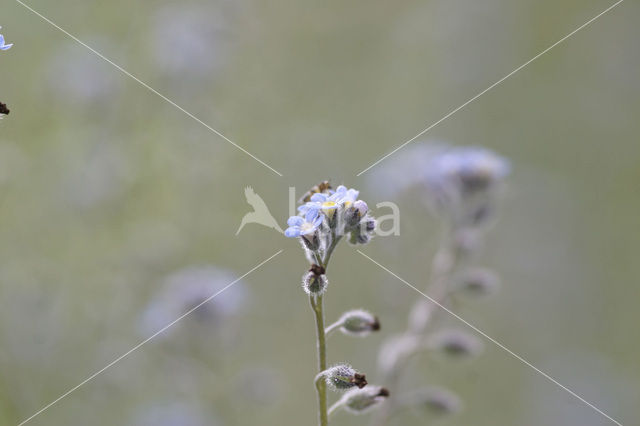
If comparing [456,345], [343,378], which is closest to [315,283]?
[343,378]

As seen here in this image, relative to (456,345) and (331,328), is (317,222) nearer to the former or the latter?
(331,328)

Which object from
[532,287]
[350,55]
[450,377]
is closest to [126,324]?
[450,377]

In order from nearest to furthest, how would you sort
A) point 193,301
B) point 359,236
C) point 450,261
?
point 359,236 < point 450,261 < point 193,301

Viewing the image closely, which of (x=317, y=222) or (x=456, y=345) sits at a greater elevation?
(x=317, y=222)

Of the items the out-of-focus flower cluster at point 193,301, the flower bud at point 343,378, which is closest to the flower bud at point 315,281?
the flower bud at point 343,378

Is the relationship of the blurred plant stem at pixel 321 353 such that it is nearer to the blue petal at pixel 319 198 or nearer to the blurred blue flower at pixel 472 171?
the blue petal at pixel 319 198

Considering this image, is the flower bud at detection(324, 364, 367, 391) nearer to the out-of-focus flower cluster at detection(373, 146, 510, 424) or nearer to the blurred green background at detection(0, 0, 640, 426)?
the out-of-focus flower cluster at detection(373, 146, 510, 424)

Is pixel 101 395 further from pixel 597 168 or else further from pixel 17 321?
pixel 597 168
